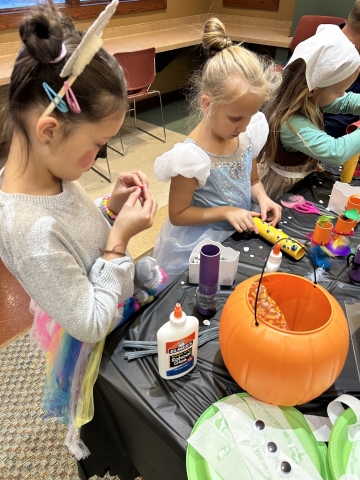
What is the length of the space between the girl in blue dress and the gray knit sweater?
476mm

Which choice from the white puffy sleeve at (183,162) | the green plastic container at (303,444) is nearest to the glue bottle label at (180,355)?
the green plastic container at (303,444)

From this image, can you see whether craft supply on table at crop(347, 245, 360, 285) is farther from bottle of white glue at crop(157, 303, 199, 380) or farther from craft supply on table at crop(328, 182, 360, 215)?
bottle of white glue at crop(157, 303, 199, 380)

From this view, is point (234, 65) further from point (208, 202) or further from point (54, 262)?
point (54, 262)

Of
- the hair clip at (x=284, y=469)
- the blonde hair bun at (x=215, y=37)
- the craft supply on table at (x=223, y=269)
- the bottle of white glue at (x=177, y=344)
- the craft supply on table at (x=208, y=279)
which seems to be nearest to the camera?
the hair clip at (x=284, y=469)

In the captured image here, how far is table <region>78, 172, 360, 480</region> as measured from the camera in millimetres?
713

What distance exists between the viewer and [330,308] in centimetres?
71

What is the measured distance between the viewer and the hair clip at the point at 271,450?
0.61 m

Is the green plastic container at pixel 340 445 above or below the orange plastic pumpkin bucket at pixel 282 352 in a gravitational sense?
below

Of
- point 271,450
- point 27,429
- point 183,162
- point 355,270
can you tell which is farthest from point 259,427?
point 27,429

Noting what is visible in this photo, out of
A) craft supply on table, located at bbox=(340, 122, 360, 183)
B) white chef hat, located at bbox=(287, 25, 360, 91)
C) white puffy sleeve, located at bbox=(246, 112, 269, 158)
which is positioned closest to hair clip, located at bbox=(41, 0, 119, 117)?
white puffy sleeve, located at bbox=(246, 112, 269, 158)

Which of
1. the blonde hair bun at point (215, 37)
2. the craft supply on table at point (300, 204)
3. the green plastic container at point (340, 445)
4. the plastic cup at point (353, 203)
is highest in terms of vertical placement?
the blonde hair bun at point (215, 37)

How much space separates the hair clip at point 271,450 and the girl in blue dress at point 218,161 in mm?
680

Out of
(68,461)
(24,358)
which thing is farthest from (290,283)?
(24,358)

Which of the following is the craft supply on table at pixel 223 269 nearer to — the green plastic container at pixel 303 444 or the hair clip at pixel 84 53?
the green plastic container at pixel 303 444
